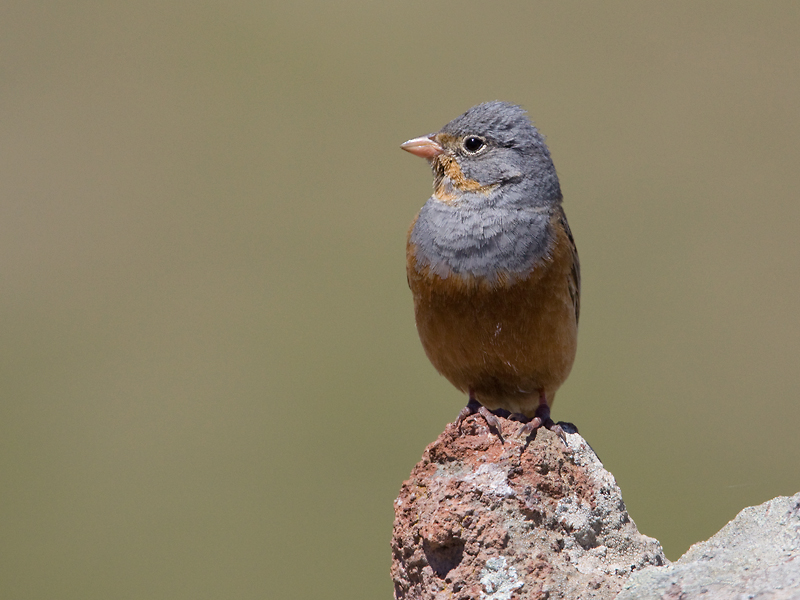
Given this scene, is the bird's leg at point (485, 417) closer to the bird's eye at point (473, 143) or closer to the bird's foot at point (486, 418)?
the bird's foot at point (486, 418)

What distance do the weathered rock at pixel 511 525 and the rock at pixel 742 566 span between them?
28cm

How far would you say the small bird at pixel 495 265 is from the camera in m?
5.01

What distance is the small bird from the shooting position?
5.01 meters

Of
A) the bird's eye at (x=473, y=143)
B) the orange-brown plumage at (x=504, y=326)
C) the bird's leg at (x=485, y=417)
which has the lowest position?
the bird's leg at (x=485, y=417)

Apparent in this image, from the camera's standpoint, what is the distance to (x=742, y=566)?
10.8 feet

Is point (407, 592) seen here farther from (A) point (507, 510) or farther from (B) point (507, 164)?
(B) point (507, 164)

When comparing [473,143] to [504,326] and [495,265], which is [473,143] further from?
[504,326]

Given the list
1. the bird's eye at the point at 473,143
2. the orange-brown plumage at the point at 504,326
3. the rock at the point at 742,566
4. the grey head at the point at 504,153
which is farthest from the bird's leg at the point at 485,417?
the bird's eye at the point at 473,143

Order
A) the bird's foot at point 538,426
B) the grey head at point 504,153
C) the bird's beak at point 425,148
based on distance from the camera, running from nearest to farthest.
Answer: the bird's foot at point 538,426 < the grey head at point 504,153 < the bird's beak at point 425,148

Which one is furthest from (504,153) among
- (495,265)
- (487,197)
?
(495,265)

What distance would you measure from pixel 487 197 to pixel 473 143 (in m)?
0.40

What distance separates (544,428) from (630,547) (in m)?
0.68

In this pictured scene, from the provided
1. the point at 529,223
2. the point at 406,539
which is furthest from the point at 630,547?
the point at 529,223

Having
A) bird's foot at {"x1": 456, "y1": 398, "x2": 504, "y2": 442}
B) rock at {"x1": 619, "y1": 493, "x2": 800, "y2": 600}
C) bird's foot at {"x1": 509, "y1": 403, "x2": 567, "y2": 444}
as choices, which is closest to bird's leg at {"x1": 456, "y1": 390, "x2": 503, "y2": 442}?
bird's foot at {"x1": 456, "y1": 398, "x2": 504, "y2": 442}
